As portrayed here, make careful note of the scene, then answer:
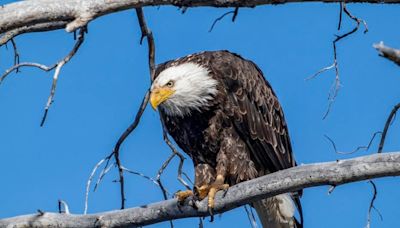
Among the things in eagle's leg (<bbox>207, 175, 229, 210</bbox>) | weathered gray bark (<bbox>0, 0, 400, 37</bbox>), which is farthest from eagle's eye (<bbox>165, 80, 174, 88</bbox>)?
weathered gray bark (<bbox>0, 0, 400, 37</bbox>)

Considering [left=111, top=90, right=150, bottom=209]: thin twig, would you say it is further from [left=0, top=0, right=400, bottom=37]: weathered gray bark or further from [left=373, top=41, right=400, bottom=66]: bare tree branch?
[left=373, top=41, right=400, bottom=66]: bare tree branch

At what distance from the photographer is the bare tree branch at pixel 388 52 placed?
8.48 feet

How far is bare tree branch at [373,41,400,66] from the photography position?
2.59 meters

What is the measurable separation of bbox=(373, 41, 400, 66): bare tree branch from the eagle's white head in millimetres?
3265

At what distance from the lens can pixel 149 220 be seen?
4391mm

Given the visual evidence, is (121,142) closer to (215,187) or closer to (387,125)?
(215,187)

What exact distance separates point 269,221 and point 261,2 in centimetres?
282

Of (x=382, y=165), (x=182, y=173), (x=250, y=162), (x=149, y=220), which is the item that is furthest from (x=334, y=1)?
(x=250, y=162)

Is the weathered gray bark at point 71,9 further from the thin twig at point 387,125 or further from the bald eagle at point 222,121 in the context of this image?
the bald eagle at point 222,121

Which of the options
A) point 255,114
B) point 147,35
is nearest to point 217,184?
point 255,114

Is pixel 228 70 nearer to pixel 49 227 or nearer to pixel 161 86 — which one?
pixel 161 86

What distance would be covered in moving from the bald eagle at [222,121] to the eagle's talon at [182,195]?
1.43 feet

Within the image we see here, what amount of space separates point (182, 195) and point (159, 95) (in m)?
0.96

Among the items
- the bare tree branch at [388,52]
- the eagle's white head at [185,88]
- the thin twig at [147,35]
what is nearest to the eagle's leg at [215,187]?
the eagle's white head at [185,88]
